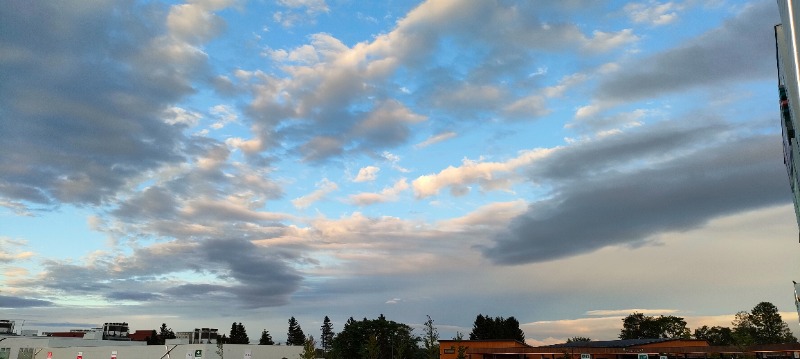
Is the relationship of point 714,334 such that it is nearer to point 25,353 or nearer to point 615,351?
point 615,351

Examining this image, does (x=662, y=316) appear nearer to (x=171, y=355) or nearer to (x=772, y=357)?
(x=772, y=357)

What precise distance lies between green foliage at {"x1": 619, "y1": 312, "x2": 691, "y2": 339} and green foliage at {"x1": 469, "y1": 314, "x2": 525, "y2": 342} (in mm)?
29881

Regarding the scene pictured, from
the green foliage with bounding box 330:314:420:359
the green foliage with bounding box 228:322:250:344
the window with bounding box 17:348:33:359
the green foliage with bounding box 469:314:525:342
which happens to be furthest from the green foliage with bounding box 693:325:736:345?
the window with bounding box 17:348:33:359

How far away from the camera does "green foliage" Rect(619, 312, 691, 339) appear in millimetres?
151875

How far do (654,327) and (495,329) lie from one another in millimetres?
42898

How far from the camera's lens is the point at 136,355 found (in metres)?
90.4

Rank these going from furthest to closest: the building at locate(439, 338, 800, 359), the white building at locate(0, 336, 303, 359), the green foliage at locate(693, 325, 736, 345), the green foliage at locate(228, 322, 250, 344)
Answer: the green foliage at locate(228, 322, 250, 344)
the green foliage at locate(693, 325, 736, 345)
the white building at locate(0, 336, 303, 359)
the building at locate(439, 338, 800, 359)

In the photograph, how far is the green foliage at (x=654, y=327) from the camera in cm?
15188

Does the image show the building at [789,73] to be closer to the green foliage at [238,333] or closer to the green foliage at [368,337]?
the green foliage at [368,337]

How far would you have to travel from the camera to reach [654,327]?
15312 cm

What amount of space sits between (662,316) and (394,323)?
245 ft

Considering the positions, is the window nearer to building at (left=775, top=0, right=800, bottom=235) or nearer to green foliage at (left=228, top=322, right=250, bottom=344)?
green foliage at (left=228, top=322, right=250, bottom=344)

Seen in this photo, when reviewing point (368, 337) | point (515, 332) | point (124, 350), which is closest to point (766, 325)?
point (515, 332)

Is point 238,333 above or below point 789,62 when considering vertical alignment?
below
